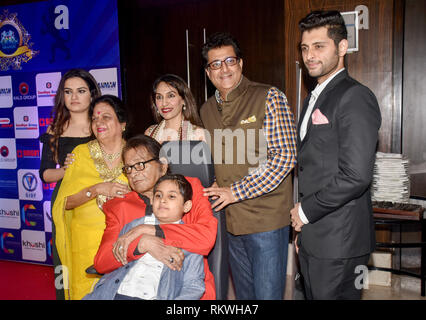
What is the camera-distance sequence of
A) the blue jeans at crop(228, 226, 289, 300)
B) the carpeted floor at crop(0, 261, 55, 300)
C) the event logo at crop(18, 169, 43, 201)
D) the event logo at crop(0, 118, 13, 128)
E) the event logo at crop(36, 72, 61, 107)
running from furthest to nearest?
1. the event logo at crop(0, 118, 13, 128)
2. the event logo at crop(18, 169, 43, 201)
3. the event logo at crop(36, 72, 61, 107)
4. the carpeted floor at crop(0, 261, 55, 300)
5. the blue jeans at crop(228, 226, 289, 300)

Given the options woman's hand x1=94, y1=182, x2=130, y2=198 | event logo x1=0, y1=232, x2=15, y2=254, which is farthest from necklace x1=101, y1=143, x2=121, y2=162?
event logo x1=0, y1=232, x2=15, y2=254

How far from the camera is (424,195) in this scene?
3314 millimetres

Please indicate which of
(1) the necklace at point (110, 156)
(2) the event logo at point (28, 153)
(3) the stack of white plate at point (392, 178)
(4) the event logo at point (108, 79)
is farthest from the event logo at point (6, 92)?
(3) the stack of white plate at point (392, 178)

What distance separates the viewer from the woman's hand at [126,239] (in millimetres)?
1705

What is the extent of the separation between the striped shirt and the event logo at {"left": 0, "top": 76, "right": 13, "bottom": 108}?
3363mm

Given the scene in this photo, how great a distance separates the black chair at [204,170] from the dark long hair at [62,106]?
2.96ft

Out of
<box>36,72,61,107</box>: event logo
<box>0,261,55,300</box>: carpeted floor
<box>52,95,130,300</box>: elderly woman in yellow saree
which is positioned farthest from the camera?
<box>36,72,61,107</box>: event logo

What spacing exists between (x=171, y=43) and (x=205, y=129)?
1992 millimetres

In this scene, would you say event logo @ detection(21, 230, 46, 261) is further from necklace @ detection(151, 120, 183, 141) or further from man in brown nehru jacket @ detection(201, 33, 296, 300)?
man in brown nehru jacket @ detection(201, 33, 296, 300)

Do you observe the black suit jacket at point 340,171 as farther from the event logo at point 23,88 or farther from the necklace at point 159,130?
the event logo at point 23,88

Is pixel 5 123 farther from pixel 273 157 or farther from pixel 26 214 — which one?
pixel 273 157

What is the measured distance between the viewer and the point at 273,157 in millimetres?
1944

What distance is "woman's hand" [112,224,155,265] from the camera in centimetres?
171

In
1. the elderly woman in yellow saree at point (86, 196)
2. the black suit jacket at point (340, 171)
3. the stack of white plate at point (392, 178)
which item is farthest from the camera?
the stack of white plate at point (392, 178)
